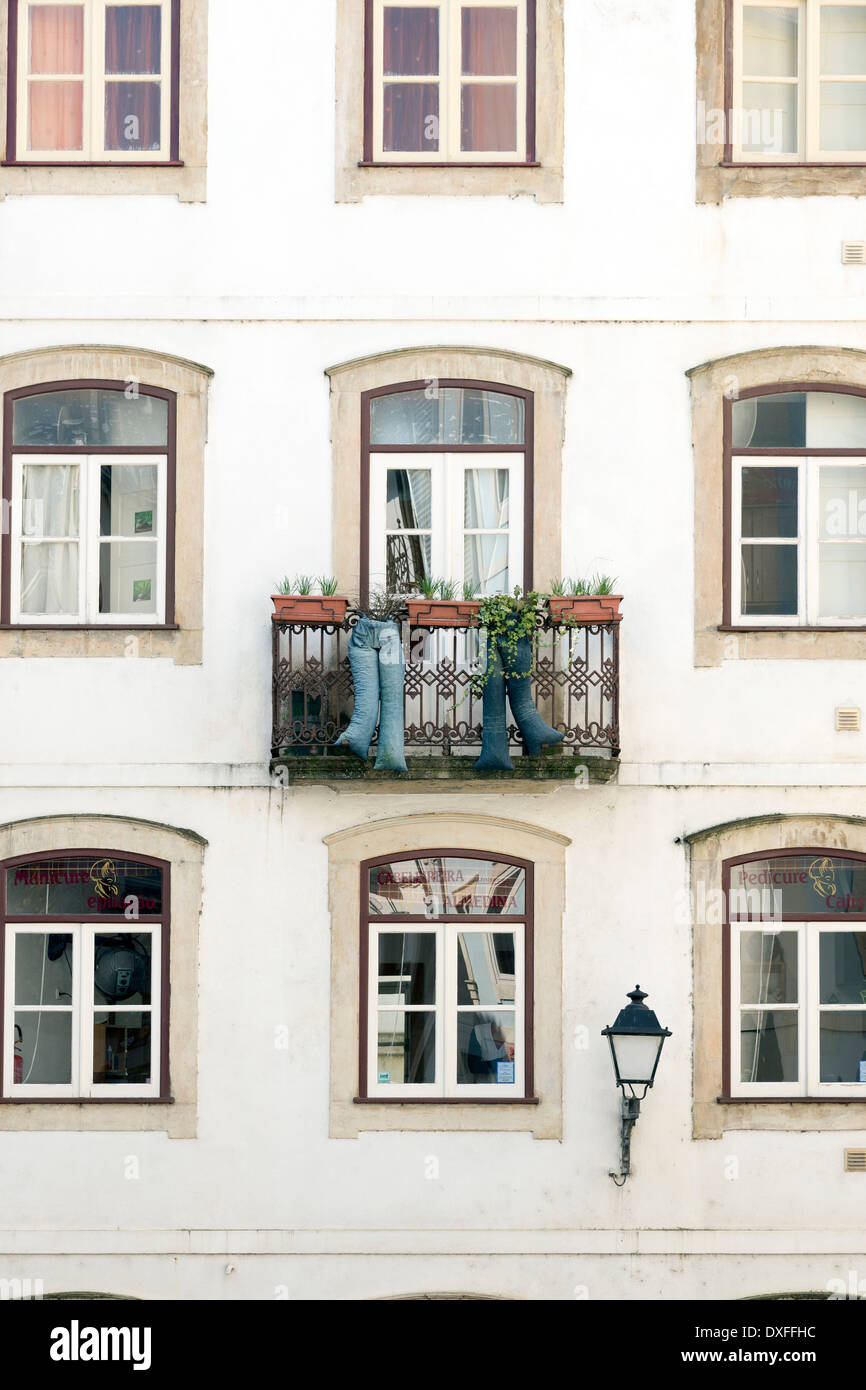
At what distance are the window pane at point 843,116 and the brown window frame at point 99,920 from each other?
667 centimetres

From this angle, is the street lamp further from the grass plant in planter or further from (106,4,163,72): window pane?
(106,4,163,72): window pane

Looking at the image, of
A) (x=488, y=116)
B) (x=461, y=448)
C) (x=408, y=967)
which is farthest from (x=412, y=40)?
(x=408, y=967)

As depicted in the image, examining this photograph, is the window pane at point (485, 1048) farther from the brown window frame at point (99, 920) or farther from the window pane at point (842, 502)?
the window pane at point (842, 502)

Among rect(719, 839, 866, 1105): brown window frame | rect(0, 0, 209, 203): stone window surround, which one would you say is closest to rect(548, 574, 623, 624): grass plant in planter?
rect(719, 839, 866, 1105): brown window frame

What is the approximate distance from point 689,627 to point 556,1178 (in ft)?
12.2

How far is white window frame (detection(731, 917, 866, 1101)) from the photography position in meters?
12.0

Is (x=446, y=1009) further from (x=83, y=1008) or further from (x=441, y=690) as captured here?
(x=83, y=1008)

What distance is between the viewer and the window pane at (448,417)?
40.5 feet

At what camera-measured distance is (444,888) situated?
39.7 feet

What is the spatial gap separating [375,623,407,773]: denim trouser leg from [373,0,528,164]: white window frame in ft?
11.1

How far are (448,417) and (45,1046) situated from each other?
16.3 feet

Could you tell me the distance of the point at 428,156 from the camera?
1241 centimetres
